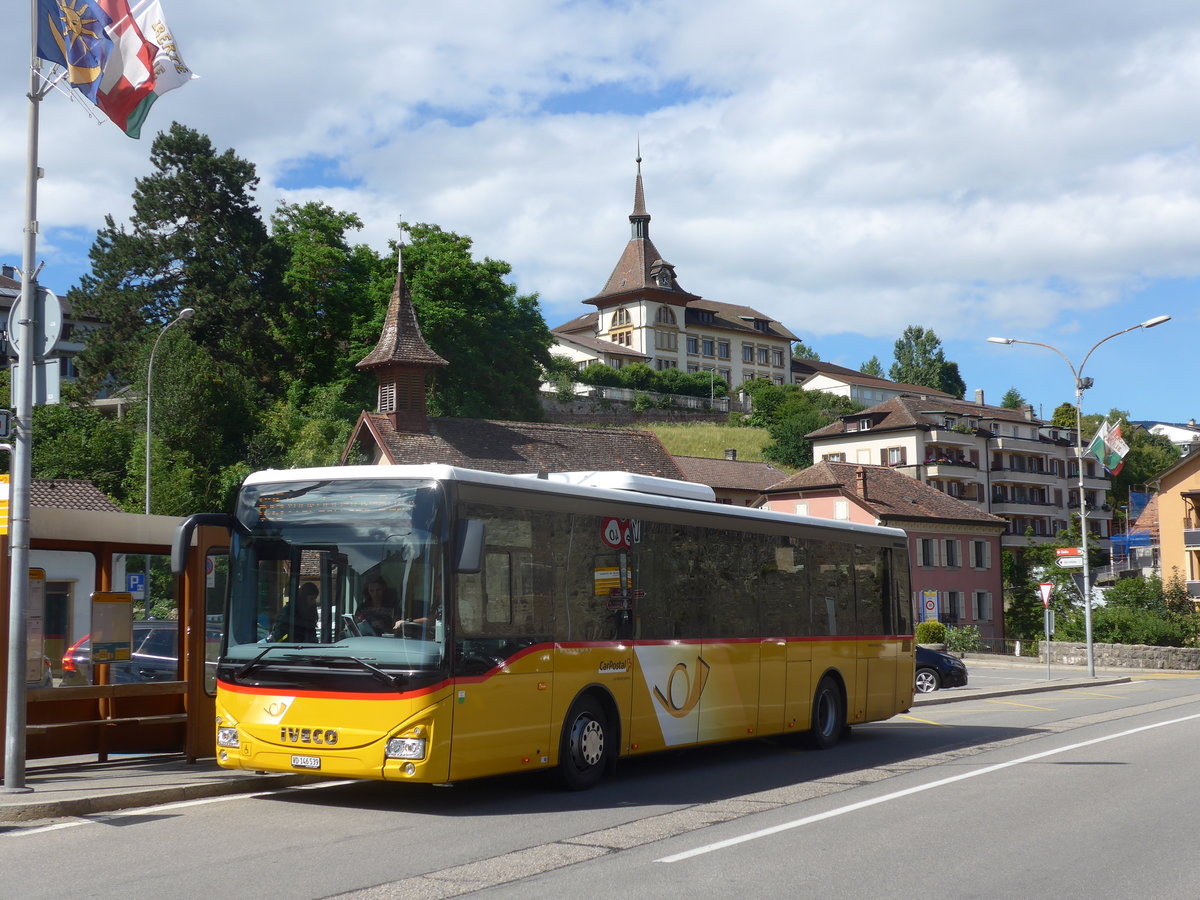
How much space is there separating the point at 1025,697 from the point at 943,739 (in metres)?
12.8

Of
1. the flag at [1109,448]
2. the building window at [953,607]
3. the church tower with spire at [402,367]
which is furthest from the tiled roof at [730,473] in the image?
the flag at [1109,448]

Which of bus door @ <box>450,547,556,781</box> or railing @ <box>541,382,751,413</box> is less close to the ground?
railing @ <box>541,382,751,413</box>

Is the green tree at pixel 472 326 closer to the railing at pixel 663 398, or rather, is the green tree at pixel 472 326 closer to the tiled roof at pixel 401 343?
the tiled roof at pixel 401 343

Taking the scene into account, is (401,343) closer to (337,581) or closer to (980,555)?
(980,555)

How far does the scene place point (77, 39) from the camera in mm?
12477

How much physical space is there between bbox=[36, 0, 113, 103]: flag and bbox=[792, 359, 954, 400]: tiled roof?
430ft

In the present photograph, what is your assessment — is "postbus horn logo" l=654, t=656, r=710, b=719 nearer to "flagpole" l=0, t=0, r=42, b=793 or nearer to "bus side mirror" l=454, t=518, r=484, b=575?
"bus side mirror" l=454, t=518, r=484, b=575

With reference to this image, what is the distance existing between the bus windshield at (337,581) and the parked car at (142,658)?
2.82 metres

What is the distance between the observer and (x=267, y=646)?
11.4m

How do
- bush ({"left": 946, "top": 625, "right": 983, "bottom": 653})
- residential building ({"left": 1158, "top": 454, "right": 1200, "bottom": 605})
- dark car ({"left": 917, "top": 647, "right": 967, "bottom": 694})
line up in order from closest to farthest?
1. dark car ({"left": 917, "top": 647, "right": 967, "bottom": 694})
2. bush ({"left": 946, "top": 625, "right": 983, "bottom": 653})
3. residential building ({"left": 1158, "top": 454, "right": 1200, "bottom": 605})

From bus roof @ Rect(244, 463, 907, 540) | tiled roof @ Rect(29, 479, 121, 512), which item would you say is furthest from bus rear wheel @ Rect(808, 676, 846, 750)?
tiled roof @ Rect(29, 479, 121, 512)

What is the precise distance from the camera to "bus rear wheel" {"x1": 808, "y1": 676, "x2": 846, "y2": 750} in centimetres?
1677

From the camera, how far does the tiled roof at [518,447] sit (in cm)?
5078

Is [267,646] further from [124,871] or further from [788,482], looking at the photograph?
[788,482]
